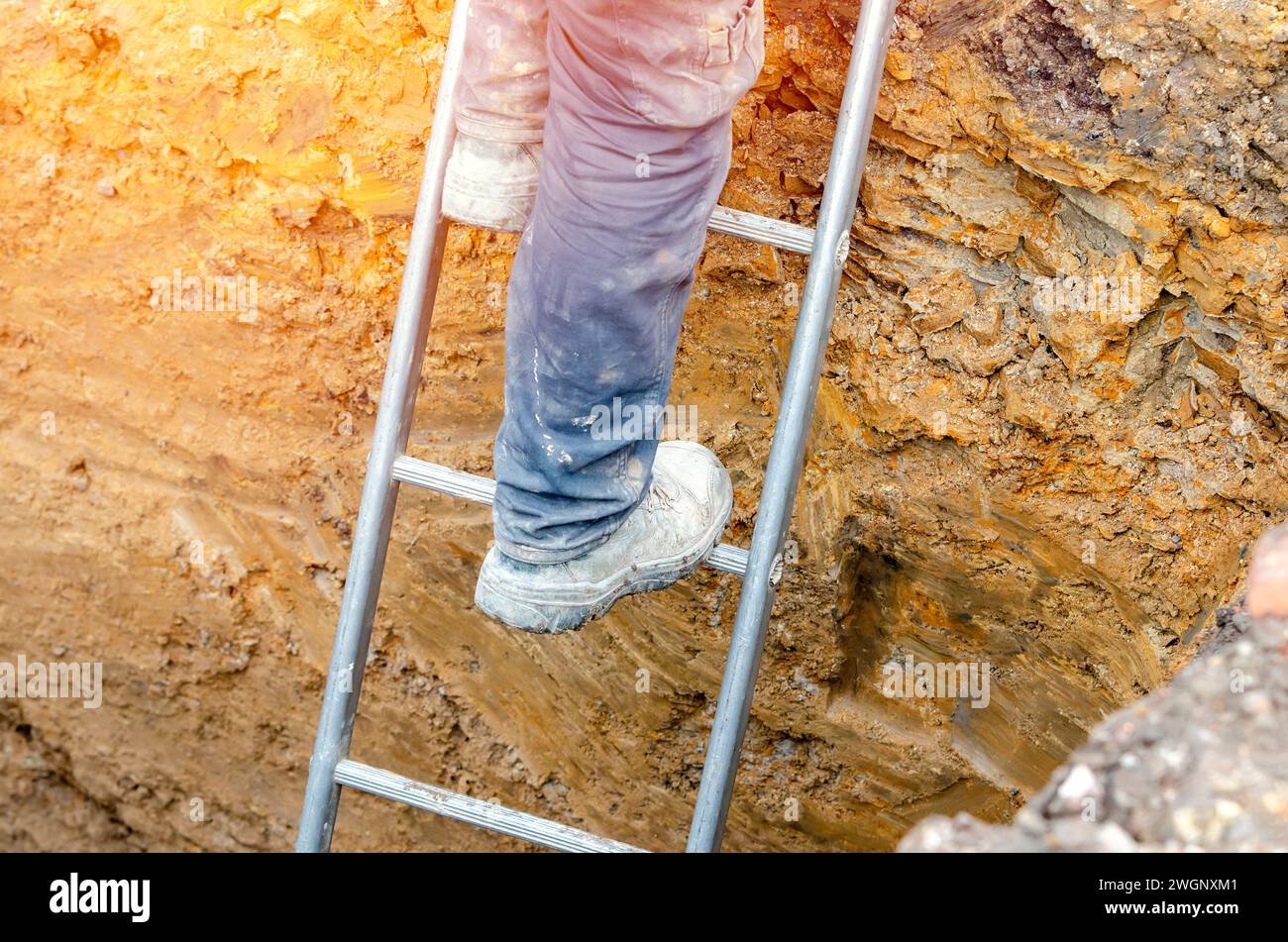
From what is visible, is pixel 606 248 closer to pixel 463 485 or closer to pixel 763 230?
pixel 763 230

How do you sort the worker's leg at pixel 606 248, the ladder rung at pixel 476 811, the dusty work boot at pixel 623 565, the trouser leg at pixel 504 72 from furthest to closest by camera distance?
1. the ladder rung at pixel 476 811
2. the dusty work boot at pixel 623 565
3. the trouser leg at pixel 504 72
4. the worker's leg at pixel 606 248

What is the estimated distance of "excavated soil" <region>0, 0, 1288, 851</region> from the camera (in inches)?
77.6

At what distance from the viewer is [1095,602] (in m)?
2.32

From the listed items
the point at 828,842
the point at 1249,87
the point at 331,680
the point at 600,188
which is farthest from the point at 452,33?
the point at 828,842

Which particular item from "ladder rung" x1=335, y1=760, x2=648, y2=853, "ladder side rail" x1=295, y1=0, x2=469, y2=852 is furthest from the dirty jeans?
"ladder rung" x1=335, y1=760, x2=648, y2=853

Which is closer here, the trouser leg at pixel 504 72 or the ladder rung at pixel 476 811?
the trouser leg at pixel 504 72

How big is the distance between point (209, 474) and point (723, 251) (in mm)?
1402

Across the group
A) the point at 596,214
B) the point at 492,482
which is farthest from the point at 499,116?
the point at 492,482

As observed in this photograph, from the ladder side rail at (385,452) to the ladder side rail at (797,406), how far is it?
589 mm

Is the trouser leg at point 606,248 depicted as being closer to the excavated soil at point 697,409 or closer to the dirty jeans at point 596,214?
the dirty jeans at point 596,214

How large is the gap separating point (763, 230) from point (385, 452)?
70 centimetres

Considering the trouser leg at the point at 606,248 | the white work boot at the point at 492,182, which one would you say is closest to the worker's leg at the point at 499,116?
the white work boot at the point at 492,182

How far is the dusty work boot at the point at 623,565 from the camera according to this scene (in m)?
1.74

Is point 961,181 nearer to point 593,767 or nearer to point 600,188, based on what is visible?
point 600,188
